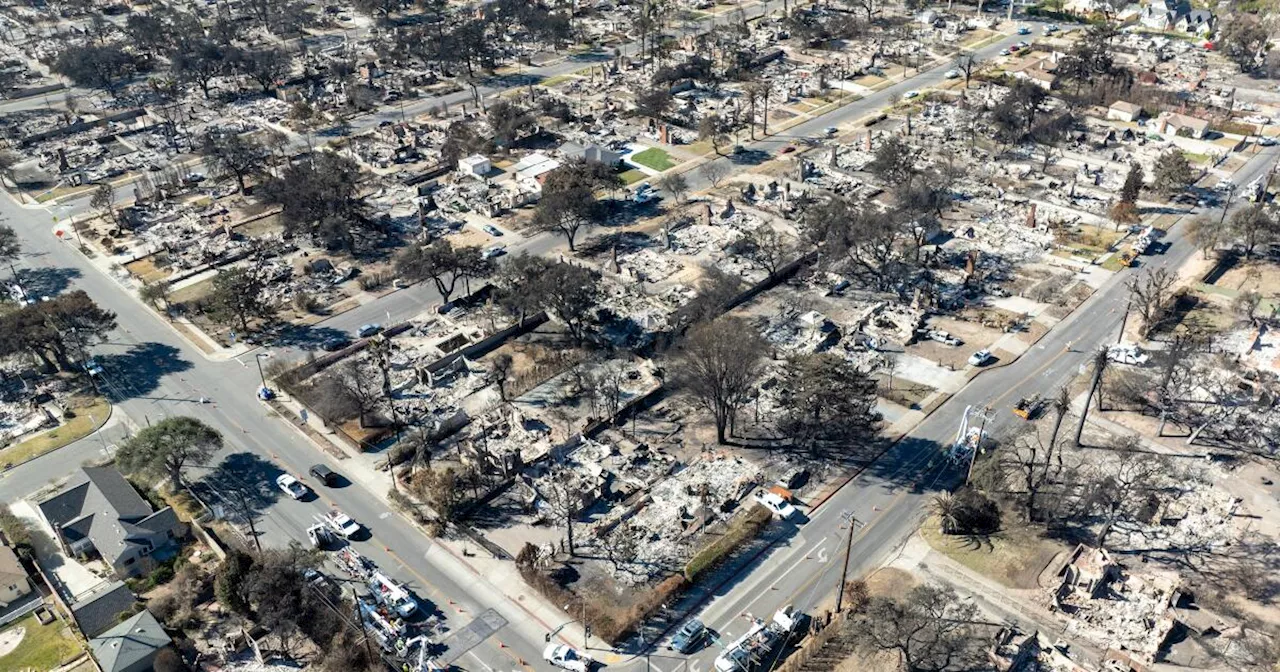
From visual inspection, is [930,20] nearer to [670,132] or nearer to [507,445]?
[670,132]

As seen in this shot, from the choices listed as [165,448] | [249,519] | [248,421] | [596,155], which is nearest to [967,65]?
[596,155]

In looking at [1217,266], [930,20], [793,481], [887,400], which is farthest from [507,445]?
[930,20]

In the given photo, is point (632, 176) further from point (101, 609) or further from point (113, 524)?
point (101, 609)

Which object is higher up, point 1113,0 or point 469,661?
point 1113,0

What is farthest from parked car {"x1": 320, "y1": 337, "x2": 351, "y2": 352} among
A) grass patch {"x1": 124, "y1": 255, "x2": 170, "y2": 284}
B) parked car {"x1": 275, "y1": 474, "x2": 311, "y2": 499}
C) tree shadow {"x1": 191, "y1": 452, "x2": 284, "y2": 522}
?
grass patch {"x1": 124, "y1": 255, "x2": 170, "y2": 284}

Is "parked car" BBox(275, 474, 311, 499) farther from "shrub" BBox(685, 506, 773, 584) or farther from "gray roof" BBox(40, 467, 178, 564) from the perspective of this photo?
"shrub" BBox(685, 506, 773, 584)

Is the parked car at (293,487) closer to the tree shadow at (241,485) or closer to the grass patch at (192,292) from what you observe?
the tree shadow at (241,485)
